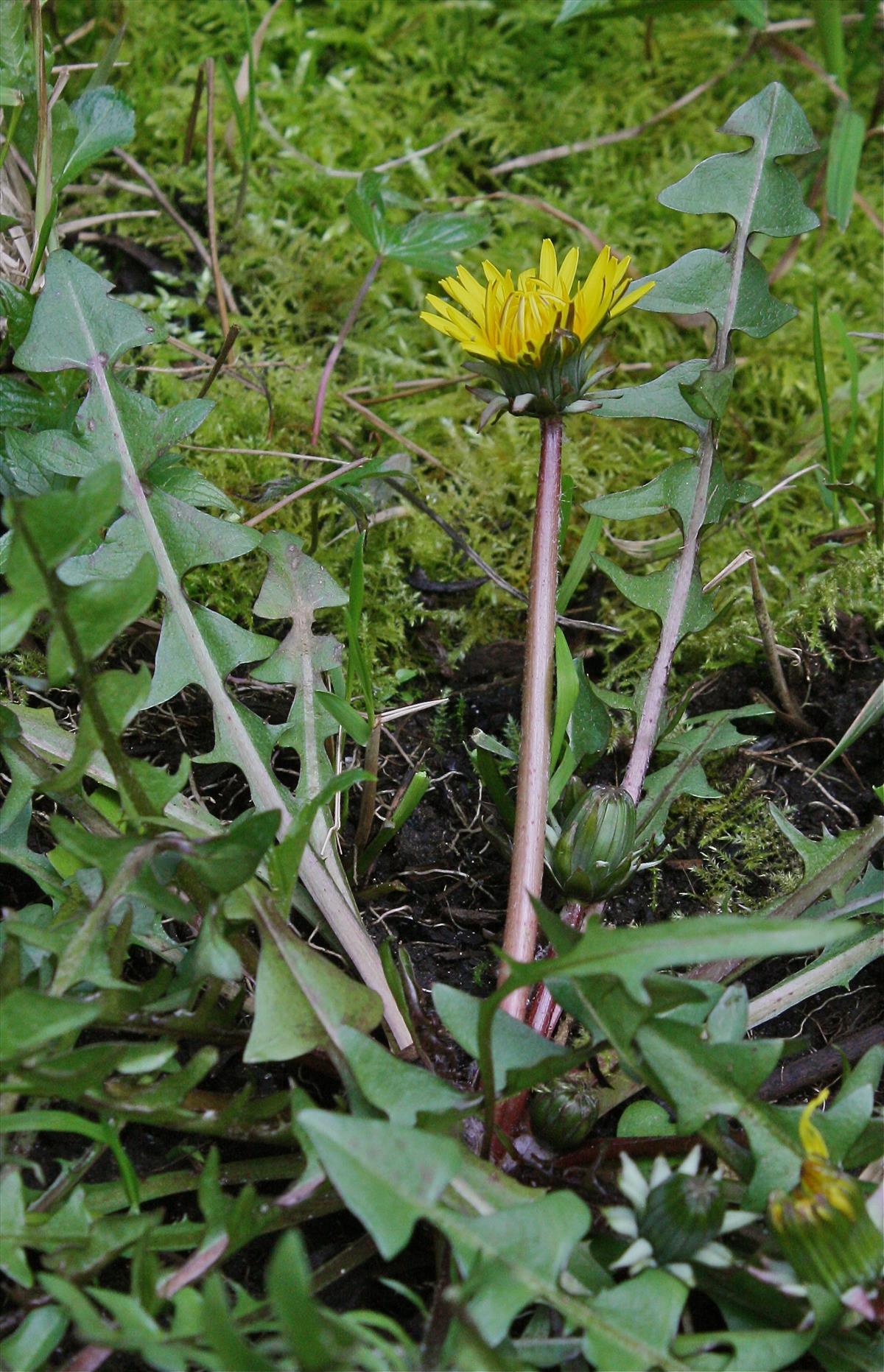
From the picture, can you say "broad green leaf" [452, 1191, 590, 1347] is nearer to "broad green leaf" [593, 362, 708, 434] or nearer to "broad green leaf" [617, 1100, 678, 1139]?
"broad green leaf" [617, 1100, 678, 1139]

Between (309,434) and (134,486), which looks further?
(309,434)

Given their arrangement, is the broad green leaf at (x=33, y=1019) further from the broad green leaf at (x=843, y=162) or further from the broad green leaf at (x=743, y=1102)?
the broad green leaf at (x=843, y=162)

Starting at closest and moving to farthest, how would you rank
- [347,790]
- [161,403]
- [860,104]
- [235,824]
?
[235,824], [347,790], [161,403], [860,104]

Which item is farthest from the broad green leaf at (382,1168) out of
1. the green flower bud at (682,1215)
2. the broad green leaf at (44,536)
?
the broad green leaf at (44,536)

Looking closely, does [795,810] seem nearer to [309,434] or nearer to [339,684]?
[339,684]

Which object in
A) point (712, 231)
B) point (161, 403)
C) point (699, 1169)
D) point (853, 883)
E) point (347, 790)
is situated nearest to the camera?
point (699, 1169)

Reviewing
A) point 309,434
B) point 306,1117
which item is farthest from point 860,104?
point 306,1117

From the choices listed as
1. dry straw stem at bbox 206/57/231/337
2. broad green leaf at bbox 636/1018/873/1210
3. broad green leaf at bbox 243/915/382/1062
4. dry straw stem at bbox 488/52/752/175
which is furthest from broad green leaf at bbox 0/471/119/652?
dry straw stem at bbox 488/52/752/175
